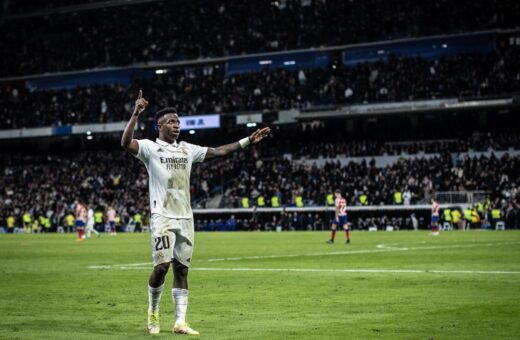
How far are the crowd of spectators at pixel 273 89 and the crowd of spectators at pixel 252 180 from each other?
14.5 ft

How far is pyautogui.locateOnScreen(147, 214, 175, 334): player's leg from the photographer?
11.0m

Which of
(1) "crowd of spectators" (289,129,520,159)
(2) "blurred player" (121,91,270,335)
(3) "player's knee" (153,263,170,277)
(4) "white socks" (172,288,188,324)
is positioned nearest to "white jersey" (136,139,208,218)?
(2) "blurred player" (121,91,270,335)

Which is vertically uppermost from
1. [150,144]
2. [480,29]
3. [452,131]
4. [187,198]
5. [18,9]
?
[18,9]

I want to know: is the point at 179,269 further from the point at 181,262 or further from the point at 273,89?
the point at 273,89

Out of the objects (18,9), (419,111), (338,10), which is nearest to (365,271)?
(419,111)

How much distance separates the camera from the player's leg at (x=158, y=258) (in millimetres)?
11031

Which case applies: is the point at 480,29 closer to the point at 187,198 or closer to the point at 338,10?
the point at 338,10

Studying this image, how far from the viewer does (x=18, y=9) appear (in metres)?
92.1

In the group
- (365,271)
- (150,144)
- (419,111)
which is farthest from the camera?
(419,111)

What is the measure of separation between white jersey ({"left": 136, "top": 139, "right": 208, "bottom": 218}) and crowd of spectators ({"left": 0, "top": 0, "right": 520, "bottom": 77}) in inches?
2424

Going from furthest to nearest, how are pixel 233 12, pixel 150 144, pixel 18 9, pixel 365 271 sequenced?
1. pixel 18 9
2. pixel 233 12
3. pixel 365 271
4. pixel 150 144

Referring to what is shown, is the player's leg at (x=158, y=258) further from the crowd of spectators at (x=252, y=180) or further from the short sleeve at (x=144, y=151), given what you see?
the crowd of spectators at (x=252, y=180)

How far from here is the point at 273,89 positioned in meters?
76.0

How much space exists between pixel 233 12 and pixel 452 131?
25192 mm
